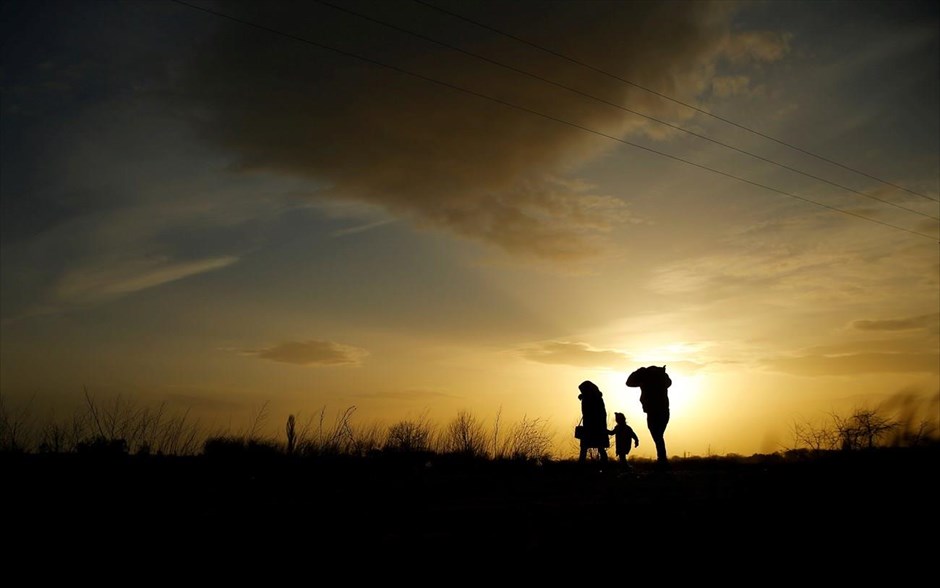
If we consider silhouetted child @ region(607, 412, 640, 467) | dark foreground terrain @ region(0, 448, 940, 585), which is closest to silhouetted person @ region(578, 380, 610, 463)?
silhouetted child @ region(607, 412, 640, 467)

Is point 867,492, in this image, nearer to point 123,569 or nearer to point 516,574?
point 516,574

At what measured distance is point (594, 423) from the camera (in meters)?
17.3

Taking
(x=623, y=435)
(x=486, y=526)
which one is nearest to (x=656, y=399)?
(x=623, y=435)

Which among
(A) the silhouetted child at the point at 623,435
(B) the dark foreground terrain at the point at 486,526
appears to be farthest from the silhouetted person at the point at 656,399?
(B) the dark foreground terrain at the point at 486,526

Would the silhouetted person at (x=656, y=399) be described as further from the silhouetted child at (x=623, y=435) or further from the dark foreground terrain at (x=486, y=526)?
the dark foreground terrain at (x=486, y=526)

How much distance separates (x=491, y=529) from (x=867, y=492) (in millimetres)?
4265

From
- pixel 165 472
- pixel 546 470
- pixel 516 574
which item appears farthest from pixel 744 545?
pixel 546 470

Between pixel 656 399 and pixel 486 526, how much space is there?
38.6 ft

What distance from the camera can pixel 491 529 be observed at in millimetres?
5215

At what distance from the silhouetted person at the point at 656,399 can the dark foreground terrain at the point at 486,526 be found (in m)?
7.39

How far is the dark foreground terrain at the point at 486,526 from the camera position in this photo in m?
4.25

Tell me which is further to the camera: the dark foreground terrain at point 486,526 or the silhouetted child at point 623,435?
the silhouetted child at point 623,435

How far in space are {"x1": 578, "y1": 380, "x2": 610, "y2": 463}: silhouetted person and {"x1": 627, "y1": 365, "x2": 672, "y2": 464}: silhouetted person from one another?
144 centimetres

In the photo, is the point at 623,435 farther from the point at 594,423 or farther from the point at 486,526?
the point at 486,526
